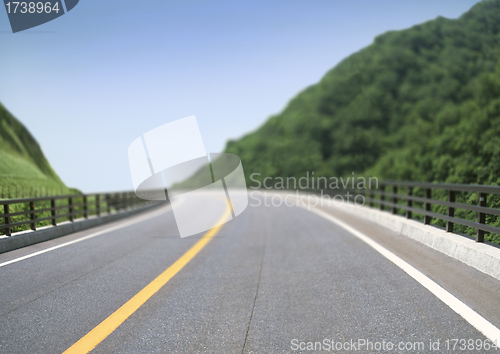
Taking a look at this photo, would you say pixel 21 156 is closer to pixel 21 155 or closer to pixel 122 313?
pixel 21 155

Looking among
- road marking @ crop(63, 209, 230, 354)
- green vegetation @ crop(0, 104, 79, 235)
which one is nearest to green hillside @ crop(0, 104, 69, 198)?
green vegetation @ crop(0, 104, 79, 235)

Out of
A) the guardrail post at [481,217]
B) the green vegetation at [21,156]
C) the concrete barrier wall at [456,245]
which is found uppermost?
the green vegetation at [21,156]

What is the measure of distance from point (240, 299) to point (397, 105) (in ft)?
357

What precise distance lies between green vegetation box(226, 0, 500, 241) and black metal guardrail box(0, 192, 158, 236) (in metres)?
44.2

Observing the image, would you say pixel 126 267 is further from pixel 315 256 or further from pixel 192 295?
pixel 315 256

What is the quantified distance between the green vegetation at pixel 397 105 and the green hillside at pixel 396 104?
196 millimetres

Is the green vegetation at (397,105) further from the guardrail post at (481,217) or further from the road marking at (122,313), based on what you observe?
the road marking at (122,313)

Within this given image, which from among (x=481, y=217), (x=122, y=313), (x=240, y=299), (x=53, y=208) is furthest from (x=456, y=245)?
(x=53, y=208)

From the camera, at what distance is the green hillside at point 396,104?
222 ft

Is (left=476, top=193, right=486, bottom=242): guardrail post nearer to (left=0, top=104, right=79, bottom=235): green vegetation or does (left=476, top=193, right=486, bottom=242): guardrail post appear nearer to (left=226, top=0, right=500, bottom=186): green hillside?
(left=0, top=104, right=79, bottom=235): green vegetation

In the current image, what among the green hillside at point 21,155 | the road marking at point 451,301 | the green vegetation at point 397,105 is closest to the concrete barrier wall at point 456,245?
the road marking at point 451,301

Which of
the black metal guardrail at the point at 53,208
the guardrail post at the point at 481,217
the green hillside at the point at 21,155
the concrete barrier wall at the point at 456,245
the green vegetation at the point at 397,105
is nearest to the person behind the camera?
the concrete barrier wall at the point at 456,245

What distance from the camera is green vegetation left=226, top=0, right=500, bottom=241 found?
65.8 metres

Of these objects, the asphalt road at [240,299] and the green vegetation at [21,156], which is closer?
the asphalt road at [240,299]
